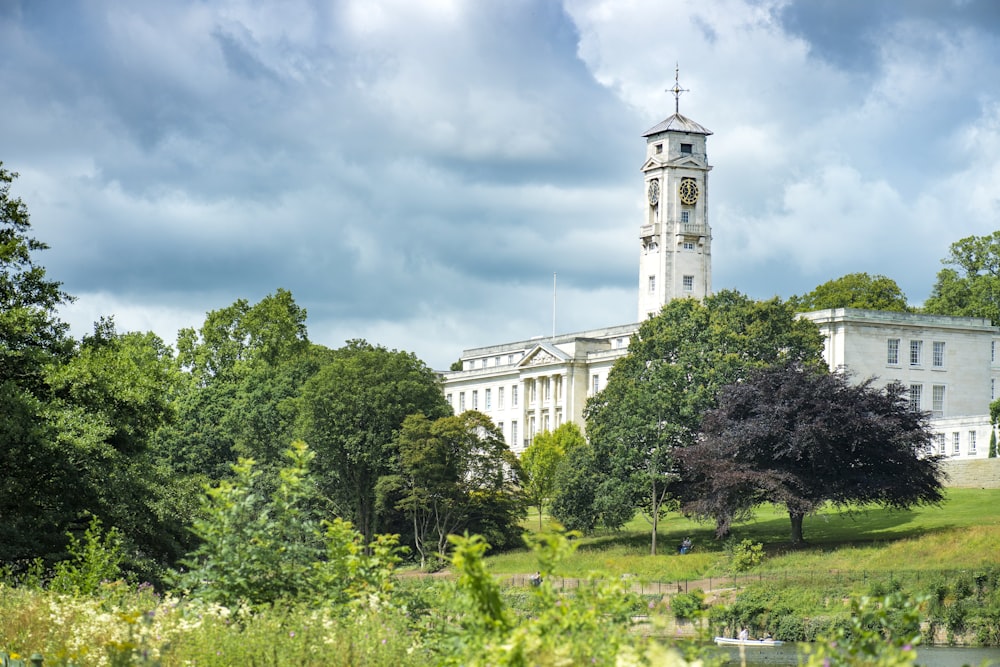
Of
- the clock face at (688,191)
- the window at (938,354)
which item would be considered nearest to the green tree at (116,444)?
the window at (938,354)

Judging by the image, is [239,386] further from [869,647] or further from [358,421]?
[869,647]

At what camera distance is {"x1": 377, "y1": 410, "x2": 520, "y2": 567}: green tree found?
73.4 meters

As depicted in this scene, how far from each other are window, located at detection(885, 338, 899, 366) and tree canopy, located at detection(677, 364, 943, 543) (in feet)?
113

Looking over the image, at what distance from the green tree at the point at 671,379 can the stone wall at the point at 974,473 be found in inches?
447

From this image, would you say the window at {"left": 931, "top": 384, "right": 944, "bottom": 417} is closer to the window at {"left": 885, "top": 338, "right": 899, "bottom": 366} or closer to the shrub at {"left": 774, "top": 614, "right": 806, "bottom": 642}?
the window at {"left": 885, "top": 338, "right": 899, "bottom": 366}

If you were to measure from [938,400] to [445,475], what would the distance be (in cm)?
4232

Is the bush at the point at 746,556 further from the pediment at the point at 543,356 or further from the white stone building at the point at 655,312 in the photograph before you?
the pediment at the point at 543,356

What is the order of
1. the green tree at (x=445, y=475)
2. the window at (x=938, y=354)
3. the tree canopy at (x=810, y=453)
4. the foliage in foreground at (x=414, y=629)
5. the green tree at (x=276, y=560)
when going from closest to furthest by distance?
the foliage in foreground at (x=414, y=629) < the green tree at (x=276, y=560) < the tree canopy at (x=810, y=453) < the green tree at (x=445, y=475) < the window at (x=938, y=354)

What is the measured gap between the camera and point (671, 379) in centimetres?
7181

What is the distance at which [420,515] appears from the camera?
7744cm

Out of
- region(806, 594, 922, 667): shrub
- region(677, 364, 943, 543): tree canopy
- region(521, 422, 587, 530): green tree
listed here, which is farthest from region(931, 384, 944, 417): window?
region(806, 594, 922, 667): shrub

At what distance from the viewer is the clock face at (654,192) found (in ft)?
411

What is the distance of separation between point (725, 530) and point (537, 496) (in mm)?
25421

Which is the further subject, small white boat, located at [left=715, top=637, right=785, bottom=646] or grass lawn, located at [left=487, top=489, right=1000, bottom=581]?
grass lawn, located at [left=487, top=489, right=1000, bottom=581]
